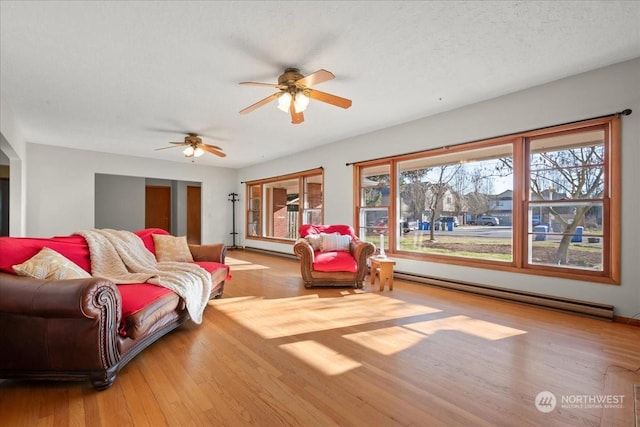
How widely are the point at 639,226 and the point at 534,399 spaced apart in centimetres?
238

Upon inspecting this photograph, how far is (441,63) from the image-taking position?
294 centimetres

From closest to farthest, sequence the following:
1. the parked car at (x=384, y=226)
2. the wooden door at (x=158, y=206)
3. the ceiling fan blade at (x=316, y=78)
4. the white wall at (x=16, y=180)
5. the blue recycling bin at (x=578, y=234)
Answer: the ceiling fan blade at (x=316, y=78)
the blue recycling bin at (x=578, y=234)
the white wall at (x=16, y=180)
the parked car at (x=384, y=226)
the wooden door at (x=158, y=206)

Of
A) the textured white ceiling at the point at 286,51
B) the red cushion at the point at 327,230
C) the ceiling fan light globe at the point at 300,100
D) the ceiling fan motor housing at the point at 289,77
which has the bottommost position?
the red cushion at the point at 327,230

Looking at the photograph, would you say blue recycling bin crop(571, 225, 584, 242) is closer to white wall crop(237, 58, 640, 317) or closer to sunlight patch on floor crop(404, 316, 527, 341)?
white wall crop(237, 58, 640, 317)

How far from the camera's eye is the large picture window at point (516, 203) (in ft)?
10.4

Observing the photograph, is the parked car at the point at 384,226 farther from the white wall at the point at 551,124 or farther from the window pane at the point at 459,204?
the white wall at the point at 551,124

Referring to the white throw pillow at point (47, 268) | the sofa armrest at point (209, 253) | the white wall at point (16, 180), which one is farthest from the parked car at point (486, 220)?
the white wall at point (16, 180)

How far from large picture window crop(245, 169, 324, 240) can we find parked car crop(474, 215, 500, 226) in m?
3.24

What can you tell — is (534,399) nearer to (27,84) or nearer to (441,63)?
(441,63)

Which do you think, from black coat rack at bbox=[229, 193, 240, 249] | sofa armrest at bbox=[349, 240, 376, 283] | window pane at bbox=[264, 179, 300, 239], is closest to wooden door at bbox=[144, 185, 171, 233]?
black coat rack at bbox=[229, 193, 240, 249]

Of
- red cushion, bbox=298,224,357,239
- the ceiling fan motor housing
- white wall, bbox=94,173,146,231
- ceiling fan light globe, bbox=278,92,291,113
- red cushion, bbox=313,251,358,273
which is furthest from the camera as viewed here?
white wall, bbox=94,173,146,231

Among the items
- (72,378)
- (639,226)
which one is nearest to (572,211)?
(639,226)

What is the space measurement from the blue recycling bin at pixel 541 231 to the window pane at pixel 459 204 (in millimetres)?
301

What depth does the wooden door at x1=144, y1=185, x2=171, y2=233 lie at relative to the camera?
388 inches
